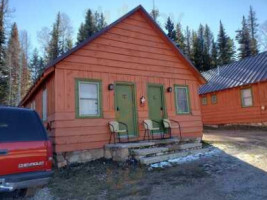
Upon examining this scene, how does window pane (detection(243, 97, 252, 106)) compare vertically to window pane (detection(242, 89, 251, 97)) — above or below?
below

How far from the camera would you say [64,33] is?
33.9m

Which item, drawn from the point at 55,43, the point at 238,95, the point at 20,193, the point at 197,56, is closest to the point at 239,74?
the point at 238,95

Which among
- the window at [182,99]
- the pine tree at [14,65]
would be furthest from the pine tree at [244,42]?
the pine tree at [14,65]

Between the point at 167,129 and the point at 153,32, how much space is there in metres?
4.21

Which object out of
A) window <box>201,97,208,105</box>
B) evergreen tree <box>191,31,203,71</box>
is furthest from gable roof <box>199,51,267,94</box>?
evergreen tree <box>191,31,203,71</box>

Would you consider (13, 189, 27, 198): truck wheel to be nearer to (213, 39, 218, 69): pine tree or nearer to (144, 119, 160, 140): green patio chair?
(144, 119, 160, 140): green patio chair

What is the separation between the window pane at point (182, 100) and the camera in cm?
1163

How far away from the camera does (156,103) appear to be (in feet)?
36.0

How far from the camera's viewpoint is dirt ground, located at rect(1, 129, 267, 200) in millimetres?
5285

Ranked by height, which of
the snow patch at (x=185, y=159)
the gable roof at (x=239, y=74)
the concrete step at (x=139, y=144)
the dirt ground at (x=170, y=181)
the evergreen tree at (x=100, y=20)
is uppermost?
the evergreen tree at (x=100, y=20)

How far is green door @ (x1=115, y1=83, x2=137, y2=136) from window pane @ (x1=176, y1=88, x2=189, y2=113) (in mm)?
2367

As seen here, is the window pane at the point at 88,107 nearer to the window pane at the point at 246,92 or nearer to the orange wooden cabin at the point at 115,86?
the orange wooden cabin at the point at 115,86

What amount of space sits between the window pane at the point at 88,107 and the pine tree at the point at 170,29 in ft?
95.4

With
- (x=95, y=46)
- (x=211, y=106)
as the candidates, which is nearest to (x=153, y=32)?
(x=95, y=46)
